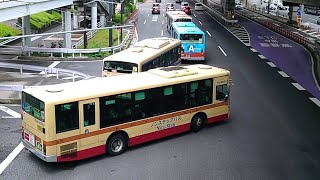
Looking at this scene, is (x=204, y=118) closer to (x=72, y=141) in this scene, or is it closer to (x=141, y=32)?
(x=72, y=141)

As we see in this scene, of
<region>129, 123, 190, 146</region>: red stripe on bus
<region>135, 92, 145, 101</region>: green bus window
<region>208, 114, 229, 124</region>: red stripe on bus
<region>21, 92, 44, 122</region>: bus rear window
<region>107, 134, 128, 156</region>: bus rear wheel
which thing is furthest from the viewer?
<region>208, 114, 229, 124</region>: red stripe on bus

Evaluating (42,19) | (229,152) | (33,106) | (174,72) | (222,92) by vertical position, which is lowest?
(229,152)

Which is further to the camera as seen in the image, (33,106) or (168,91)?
(168,91)

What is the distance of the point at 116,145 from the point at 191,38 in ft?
70.1

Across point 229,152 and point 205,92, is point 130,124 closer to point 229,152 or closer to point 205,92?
point 229,152

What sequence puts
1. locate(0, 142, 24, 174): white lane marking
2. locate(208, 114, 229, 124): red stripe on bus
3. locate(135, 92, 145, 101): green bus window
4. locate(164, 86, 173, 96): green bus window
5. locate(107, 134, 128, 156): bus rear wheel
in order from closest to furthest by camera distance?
locate(0, 142, 24, 174): white lane marking < locate(107, 134, 128, 156): bus rear wheel < locate(135, 92, 145, 101): green bus window < locate(164, 86, 173, 96): green bus window < locate(208, 114, 229, 124): red stripe on bus

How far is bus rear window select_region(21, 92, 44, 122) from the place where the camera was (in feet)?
A: 50.6

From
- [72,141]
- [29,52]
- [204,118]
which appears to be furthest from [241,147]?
[29,52]

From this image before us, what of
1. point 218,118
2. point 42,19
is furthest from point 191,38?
point 42,19

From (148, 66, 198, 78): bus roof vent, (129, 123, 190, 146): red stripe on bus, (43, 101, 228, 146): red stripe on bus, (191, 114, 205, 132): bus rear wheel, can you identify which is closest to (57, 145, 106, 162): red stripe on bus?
(43, 101, 228, 146): red stripe on bus

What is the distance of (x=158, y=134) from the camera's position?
18.6 metres

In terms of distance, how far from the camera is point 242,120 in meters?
22.1

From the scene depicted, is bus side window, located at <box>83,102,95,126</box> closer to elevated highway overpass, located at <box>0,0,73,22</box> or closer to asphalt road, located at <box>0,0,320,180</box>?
asphalt road, located at <box>0,0,320,180</box>

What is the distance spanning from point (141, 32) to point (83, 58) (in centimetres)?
2083
